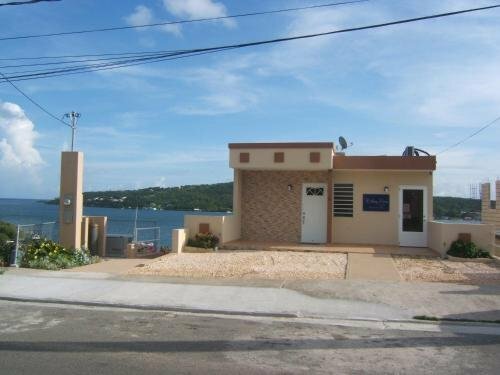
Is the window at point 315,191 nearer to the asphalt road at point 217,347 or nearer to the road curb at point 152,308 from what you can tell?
the road curb at point 152,308

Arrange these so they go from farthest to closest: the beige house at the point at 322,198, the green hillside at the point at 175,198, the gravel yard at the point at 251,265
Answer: the green hillside at the point at 175,198 → the beige house at the point at 322,198 → the gravel yard at the point at 251,265

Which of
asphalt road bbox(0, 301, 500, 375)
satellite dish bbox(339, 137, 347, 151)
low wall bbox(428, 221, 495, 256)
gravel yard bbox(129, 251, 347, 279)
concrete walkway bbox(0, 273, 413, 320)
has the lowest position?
asphalt road bbox(0, 301, 500, 375)

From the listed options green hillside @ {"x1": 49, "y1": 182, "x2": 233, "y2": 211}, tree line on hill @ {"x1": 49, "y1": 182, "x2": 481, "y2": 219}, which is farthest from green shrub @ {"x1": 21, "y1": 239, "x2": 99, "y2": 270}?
green hillside @ {"x1": 49, "y1": 182, "x2": 233, "y2": 211}

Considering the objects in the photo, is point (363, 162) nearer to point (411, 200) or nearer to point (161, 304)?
point (411, 200)

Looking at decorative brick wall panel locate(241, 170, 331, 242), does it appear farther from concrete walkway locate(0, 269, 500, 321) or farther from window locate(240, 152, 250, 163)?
concrete walkway locate(0, 269, 500, 321)

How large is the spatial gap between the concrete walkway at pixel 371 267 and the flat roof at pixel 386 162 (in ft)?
12.4

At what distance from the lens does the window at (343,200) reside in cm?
2120

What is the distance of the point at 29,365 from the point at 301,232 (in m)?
15.3

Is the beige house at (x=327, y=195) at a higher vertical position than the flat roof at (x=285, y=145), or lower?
lower

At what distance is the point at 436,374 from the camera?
22.4 ft

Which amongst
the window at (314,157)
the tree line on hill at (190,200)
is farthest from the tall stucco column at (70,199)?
the tree line on hill at (190,200)

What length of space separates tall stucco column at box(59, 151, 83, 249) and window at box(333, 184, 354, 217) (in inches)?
357

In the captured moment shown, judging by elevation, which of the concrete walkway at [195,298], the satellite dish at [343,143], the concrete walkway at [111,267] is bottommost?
the concrete walkway at [195,298]

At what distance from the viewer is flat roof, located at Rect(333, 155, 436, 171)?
1991 cm
